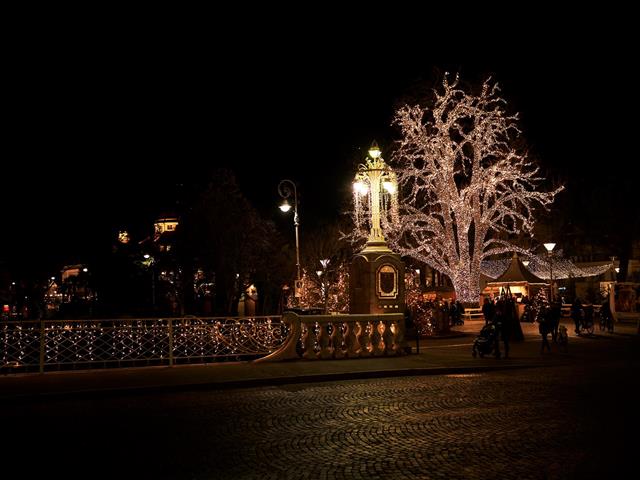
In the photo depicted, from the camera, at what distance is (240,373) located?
15203 millimetres

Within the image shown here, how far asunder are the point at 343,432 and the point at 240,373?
6.47 metres

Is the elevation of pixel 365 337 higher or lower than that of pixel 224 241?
lower

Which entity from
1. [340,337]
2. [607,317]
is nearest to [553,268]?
[607,317]

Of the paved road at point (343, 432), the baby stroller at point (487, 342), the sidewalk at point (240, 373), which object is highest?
the baby stroller at point (487, 342)

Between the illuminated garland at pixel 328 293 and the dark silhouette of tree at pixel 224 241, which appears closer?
the illuminated garland at pixel 328 293

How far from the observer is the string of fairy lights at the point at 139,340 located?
15.1 meters

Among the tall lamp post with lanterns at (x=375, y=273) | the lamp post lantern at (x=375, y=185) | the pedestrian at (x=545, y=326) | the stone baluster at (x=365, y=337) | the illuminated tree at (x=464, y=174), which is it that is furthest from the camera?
the illuminated tree at (x=464, y=174)

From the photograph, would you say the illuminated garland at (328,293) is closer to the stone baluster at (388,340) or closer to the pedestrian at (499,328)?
the stone baluster at (388,340)

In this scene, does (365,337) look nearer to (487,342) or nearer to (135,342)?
(487,342)

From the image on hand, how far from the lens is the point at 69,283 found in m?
49.8

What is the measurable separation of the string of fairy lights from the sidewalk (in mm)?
417

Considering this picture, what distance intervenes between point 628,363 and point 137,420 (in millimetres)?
12722

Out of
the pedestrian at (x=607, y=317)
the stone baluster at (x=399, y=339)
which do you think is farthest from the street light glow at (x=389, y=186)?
the pedestrian at (x=607, y=317)

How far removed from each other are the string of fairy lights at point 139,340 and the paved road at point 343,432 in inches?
112
